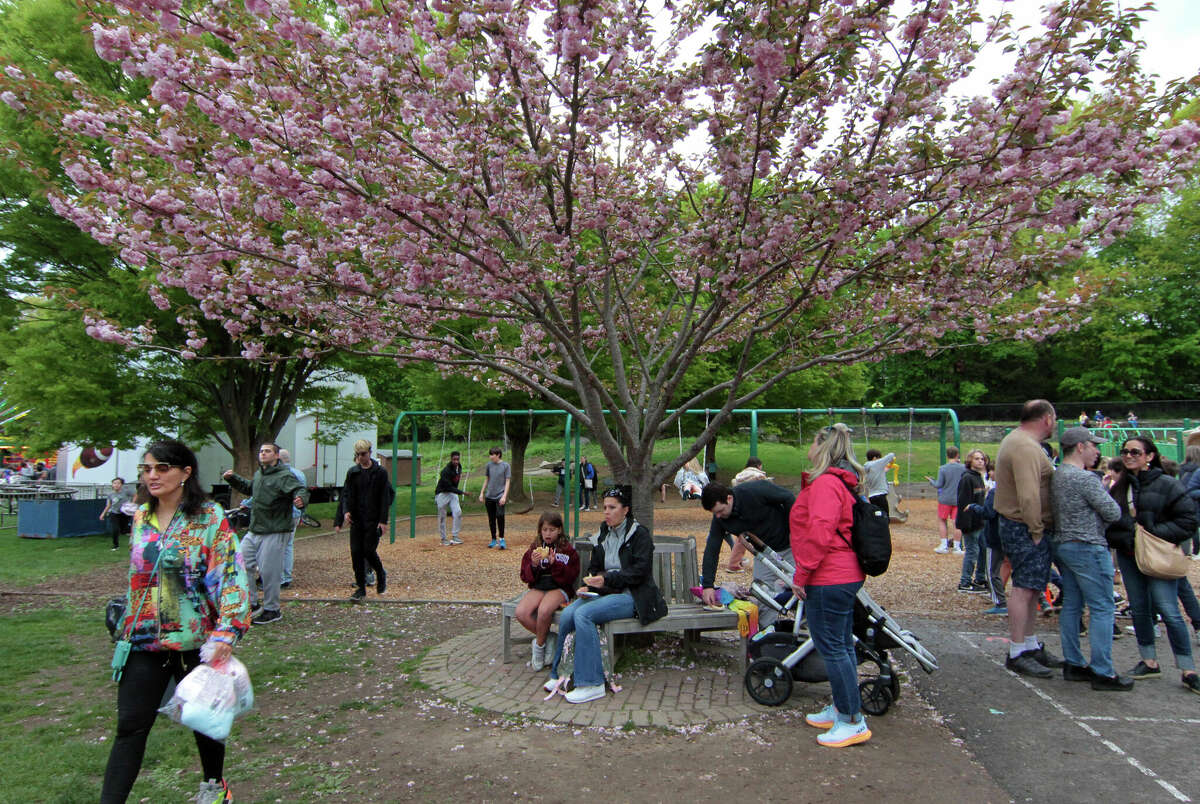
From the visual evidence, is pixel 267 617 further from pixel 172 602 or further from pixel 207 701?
pixel 207 701

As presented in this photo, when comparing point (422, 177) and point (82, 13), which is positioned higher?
point (82, 13)

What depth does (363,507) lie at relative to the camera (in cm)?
879

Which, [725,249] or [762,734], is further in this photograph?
[725,249]

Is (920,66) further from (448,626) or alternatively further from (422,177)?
(448,626)

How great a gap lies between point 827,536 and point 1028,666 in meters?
2.73

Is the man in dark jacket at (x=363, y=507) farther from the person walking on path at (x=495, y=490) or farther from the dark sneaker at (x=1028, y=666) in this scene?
the dark sneaker at (x=1028, y=666)

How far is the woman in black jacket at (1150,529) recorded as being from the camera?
5504 mm

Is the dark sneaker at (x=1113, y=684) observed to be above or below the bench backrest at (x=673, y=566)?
below

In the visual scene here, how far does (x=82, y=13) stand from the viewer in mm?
4828

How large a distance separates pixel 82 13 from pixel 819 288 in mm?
5244

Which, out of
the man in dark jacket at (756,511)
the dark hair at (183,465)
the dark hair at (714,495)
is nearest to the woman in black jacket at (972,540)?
the man in dark jacket at (756,511)

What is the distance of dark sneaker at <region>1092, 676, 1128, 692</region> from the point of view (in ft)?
17.5

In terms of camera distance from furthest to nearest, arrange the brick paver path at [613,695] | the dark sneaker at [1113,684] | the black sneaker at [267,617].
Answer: the black sneaker at [267,617] → the dark sneaker at [1113,684] → the brick paver path at [613,695]

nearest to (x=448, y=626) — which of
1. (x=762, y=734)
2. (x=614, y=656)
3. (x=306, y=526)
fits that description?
(x=614, y=656)
